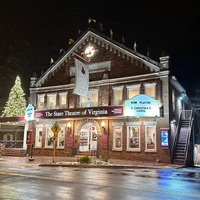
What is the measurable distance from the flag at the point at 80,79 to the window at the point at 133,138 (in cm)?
531

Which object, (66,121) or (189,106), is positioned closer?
(66,121)

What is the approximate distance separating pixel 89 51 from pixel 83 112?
719 cm

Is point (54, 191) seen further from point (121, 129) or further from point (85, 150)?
point (85, 150)

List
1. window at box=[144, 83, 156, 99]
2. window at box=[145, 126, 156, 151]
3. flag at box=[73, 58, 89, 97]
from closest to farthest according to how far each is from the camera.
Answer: window at box=[145, 126, 156, 151] < flag at box=[73, 58, 89, 97] < window at box=[144, 83, 156, 99]

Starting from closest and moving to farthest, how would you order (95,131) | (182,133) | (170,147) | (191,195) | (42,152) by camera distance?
(191,195)
(170,147)
(182,133)
(95,131)
(42,152)

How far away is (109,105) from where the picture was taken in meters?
26.1

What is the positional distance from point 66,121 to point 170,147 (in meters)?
11.1

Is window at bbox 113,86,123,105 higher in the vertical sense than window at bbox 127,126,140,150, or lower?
higher

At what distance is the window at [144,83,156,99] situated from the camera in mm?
24203

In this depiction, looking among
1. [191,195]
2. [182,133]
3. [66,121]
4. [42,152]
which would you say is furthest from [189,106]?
[191,195]

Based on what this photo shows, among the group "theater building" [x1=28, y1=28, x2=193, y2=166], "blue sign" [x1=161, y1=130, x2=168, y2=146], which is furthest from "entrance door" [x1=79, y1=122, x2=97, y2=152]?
"blue sign" [x1=161, y1=130, x2=168, y2=146]

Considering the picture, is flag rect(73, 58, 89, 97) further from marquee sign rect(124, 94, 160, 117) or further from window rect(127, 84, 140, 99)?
marquee sign rect(124, 94, 160, 117)

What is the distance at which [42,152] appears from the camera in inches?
1158

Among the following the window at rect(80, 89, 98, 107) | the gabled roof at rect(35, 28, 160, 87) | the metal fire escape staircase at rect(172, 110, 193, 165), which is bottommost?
the metal fire escape staircase at rect(172, 110, 193, 165)
